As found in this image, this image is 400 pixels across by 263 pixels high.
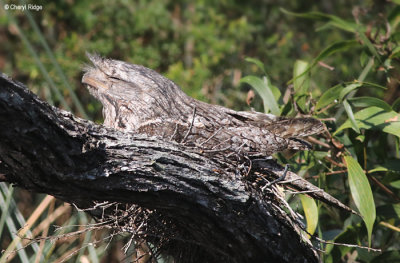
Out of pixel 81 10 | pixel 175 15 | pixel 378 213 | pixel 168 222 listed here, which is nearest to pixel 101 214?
pixel 168 222

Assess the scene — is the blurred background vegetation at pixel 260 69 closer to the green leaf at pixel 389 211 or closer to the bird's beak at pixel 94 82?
the green leaf at pixel 389 211

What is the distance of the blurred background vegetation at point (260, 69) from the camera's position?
286 centimetres

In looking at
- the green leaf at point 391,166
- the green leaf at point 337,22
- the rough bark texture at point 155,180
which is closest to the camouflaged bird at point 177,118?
the rough bark texture at point 155,180

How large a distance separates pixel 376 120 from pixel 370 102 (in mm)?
113

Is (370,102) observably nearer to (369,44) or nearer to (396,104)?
(396,104)

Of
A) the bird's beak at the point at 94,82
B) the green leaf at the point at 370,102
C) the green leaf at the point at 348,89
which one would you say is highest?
the bird's beak at the point at 94,82

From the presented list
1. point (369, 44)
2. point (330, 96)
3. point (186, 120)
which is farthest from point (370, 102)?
point (186, 120)

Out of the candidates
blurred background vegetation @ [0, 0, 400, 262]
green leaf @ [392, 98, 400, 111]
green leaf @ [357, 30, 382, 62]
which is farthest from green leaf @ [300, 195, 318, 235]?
green leaf @ [357, 30, 382, 62]

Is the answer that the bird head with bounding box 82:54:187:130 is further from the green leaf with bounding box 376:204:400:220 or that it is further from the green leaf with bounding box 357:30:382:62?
the green leaf with bounding box 376:204:400:220

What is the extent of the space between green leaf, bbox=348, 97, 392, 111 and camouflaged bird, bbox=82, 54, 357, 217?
0.40 m

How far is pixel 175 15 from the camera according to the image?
6.71m

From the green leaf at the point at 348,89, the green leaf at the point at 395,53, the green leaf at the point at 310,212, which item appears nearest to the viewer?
the green leaf at the point at 310,212

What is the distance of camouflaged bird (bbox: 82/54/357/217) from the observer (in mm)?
2428

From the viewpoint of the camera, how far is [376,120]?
2.75 meters
